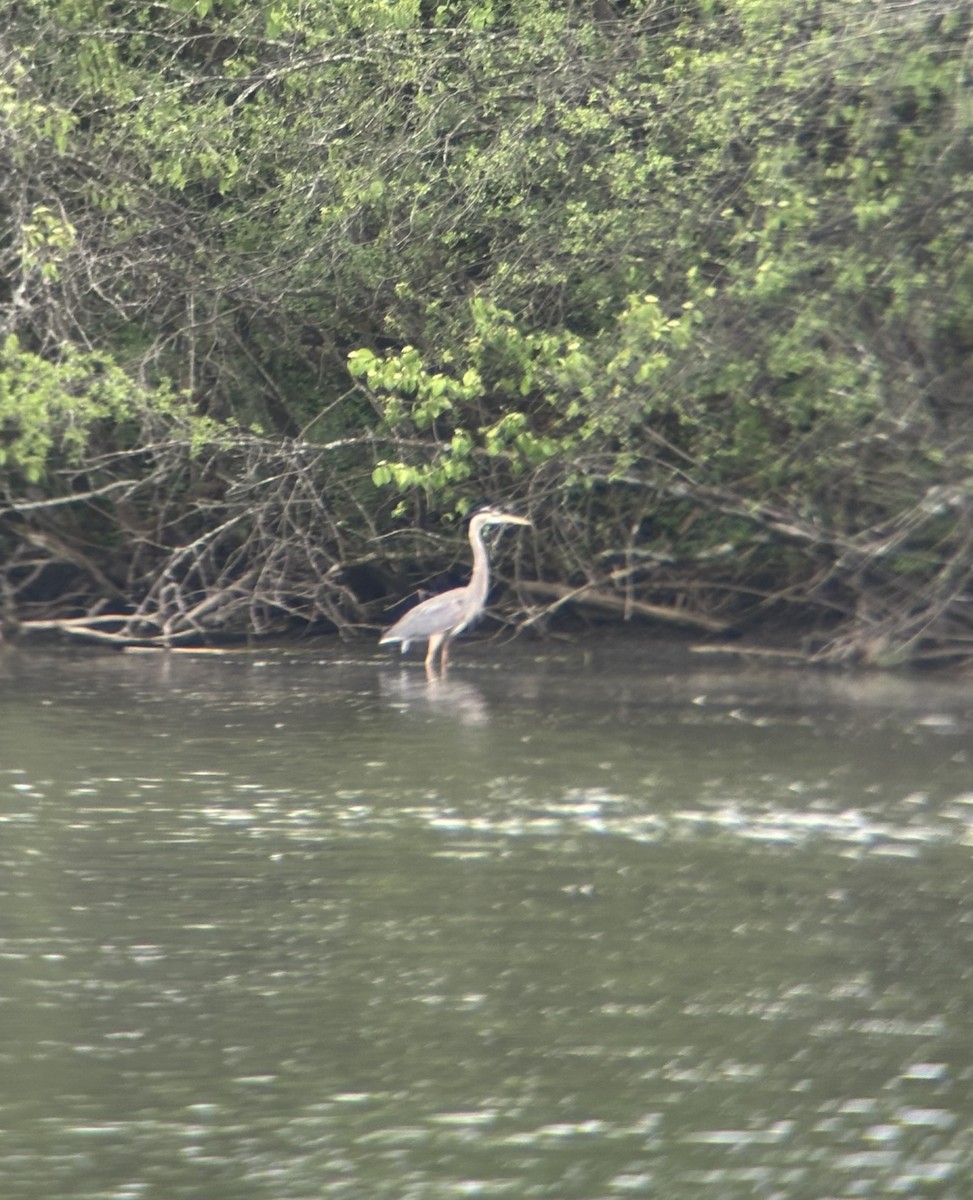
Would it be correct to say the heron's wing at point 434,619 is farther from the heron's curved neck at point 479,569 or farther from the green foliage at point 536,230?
the green foliage at point 536,230

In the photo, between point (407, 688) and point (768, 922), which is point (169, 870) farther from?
point (407, 688)

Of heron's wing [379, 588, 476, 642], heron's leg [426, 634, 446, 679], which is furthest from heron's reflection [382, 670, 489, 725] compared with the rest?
heron's wing [379, 588, 476, 642]

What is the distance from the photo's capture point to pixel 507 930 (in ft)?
28.9

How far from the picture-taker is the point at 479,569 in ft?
58.2

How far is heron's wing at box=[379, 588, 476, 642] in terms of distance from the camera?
57.7 ft

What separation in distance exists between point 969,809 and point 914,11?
16.5 ft

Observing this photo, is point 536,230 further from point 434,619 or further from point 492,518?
point 434,619

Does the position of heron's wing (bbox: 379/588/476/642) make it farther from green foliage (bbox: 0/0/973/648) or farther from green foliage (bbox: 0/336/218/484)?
green foliage (bbox: 0/336/218/484)

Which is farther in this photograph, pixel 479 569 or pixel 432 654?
pixel 479 569

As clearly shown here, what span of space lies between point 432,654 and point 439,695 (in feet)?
5.67

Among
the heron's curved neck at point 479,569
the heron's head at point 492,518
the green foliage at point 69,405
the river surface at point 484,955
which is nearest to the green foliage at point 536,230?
the green foliage at point 69,405

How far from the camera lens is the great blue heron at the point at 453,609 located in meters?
17.6

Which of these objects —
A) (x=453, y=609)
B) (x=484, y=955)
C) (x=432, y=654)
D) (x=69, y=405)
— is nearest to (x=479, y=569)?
(x=453, y=609)

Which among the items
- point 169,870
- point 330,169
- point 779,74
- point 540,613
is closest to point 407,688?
point 540,613
